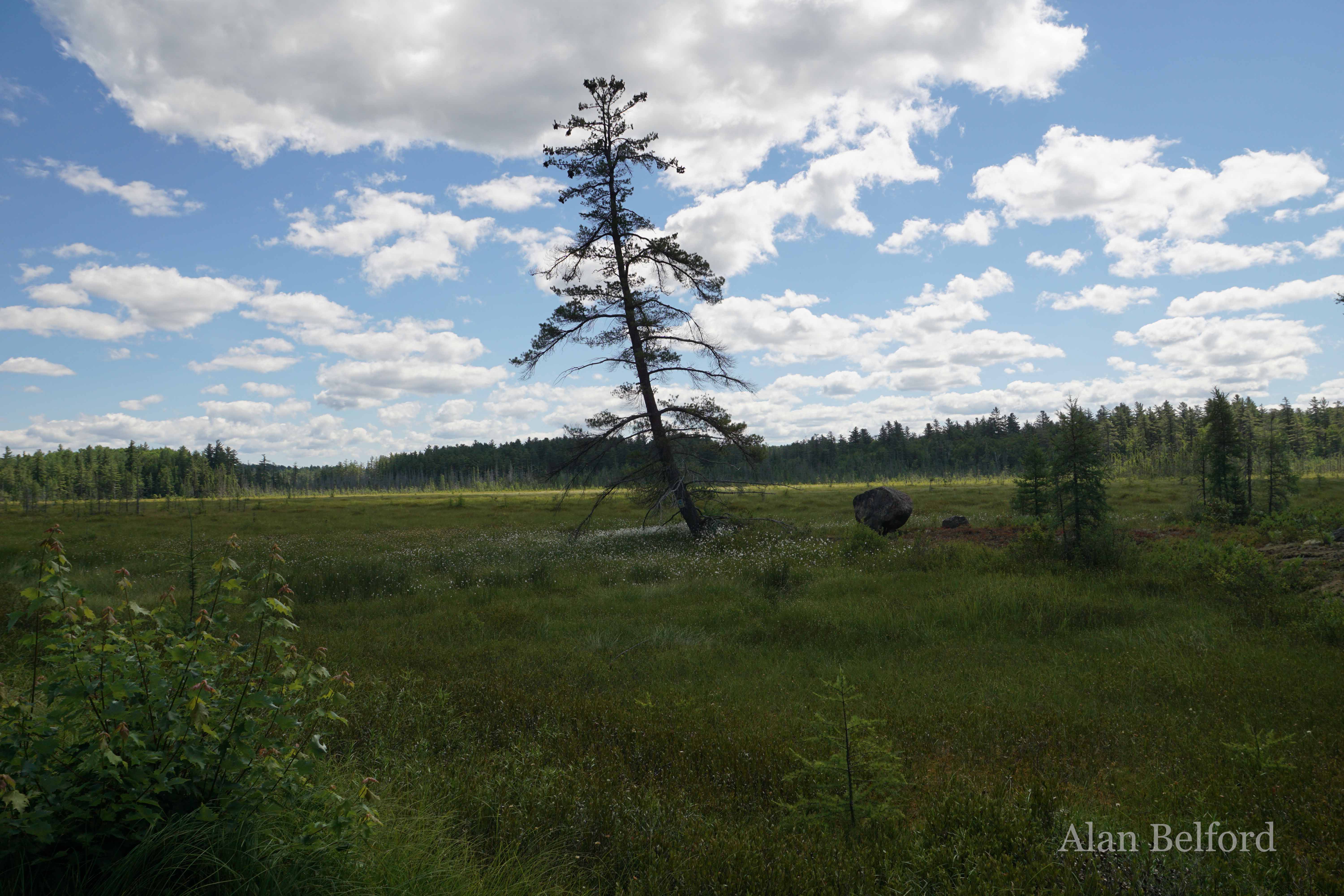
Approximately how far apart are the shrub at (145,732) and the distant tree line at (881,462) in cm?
2034

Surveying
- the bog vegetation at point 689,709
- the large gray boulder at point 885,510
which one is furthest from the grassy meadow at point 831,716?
the large gray boulder at point 885,510

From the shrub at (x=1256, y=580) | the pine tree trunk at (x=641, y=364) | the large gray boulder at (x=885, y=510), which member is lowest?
the shrub at (x=1256, y=580)

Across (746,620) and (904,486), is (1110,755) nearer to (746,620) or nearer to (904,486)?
(746,620)

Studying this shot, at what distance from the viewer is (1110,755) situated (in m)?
Answer: 5.90

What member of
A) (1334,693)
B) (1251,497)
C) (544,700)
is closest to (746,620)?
(544,700)

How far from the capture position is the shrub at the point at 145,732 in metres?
2.94

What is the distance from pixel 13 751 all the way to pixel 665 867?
11.9ft

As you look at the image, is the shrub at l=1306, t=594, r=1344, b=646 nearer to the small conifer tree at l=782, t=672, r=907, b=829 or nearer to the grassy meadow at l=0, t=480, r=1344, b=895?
the grassy meadow at l=0, t=480, r=1344, b=895

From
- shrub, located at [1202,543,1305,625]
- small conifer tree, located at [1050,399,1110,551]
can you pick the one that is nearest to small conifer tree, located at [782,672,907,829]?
shrub, located at [1202,543,1305,625]

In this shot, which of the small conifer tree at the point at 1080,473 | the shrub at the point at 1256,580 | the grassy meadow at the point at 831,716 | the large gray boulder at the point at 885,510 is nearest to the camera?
the grassy meadow at the point at 831,716

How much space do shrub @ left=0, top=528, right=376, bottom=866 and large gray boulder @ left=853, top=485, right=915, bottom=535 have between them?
57.2ft

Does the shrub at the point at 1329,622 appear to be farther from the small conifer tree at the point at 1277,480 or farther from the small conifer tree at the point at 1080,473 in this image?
the small conifer tree at the point at 1277,480

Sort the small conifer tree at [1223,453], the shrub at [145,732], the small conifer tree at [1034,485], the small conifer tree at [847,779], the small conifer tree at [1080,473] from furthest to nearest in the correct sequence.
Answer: the small conifer tree at [1223,453]
the small conifer tree at [1034,485]
the small conifer tree at [1080,473]
the small conifer tree at [847,779]
the shrub at [145,732]

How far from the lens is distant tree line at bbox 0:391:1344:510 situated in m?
27.3
